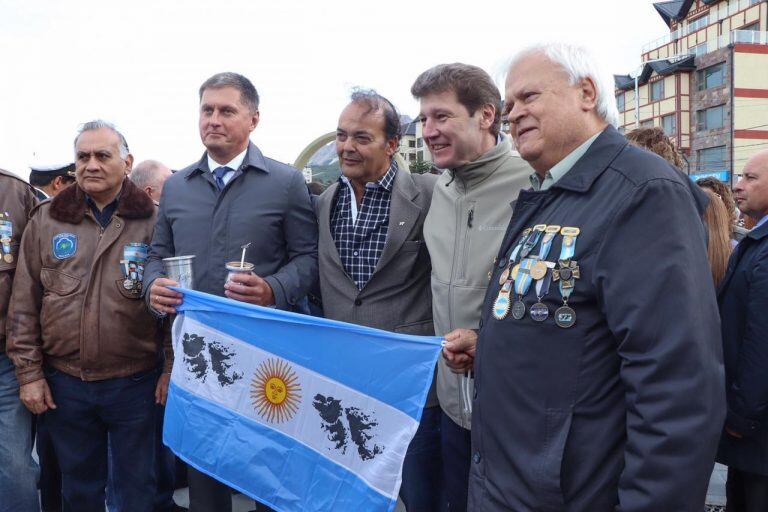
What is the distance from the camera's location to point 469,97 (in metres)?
2.88

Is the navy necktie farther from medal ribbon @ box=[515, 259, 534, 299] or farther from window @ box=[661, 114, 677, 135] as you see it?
window @ box=[661, 114, 677, 135]

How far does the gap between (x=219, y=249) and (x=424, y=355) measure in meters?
1.38

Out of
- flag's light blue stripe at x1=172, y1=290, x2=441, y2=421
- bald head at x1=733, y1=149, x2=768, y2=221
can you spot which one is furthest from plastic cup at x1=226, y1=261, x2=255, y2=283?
bald head at x1=733, y1=149, x2=768, y2=221

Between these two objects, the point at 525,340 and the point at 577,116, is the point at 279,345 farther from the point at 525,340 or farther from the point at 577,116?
the point at 577,116

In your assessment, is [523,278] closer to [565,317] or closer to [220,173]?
[565,317]

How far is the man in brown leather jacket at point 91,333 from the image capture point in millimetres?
3441

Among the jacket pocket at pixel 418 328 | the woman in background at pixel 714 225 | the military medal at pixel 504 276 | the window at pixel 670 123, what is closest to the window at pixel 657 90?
the window at pixel 670 123

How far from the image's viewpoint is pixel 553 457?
5.59 feet

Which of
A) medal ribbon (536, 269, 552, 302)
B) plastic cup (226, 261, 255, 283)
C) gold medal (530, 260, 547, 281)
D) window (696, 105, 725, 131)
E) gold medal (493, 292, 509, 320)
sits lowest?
gold medal (493, 292, 509, 320)

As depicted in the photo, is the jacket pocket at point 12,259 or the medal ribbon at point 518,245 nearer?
the medal ribbon at point 518,245

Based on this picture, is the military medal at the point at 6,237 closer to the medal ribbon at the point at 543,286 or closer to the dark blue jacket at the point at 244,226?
the dark blue jacket at the point at 244,226

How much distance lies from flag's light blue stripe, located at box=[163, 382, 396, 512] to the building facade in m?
34.0

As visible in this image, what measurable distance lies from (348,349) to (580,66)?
1509 millimetres

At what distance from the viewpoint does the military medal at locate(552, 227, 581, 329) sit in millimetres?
1698
